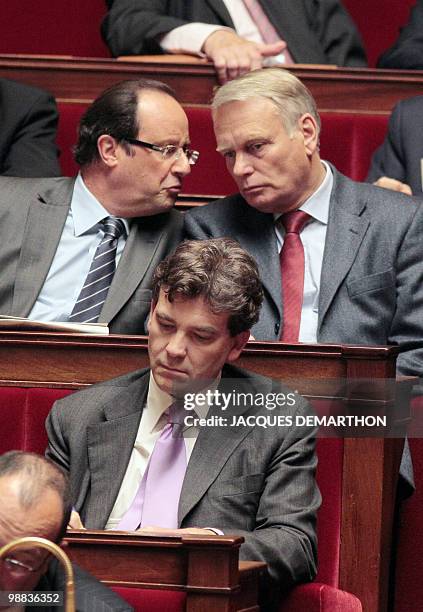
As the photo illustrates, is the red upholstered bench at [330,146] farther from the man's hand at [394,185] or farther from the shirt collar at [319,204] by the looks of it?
the shirt collar at [319,204]

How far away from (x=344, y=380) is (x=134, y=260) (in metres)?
0.44

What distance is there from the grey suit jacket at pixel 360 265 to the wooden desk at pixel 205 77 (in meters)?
0.46

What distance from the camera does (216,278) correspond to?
126cm

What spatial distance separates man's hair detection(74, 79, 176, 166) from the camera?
5.90ft

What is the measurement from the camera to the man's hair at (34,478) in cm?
90

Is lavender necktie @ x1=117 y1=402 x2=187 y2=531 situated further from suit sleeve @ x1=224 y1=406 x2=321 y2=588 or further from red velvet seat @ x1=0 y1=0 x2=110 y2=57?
red velvet seat @ x1=0 y1=0 x2=110 y2=57

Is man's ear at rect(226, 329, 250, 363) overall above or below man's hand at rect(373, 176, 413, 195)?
below

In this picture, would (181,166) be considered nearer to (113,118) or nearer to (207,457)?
(113,118)

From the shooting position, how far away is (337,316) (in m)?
1.59

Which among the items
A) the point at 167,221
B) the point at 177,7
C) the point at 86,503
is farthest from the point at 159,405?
the point at 177,7

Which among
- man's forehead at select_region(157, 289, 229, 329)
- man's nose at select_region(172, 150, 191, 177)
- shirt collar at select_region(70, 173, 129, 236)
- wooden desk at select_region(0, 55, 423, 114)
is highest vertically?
wooden desk at select_region(0, 55, 423, 114)

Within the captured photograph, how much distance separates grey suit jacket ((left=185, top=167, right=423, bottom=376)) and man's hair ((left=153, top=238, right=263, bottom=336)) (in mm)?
318

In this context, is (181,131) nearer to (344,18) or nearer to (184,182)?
(184,182)

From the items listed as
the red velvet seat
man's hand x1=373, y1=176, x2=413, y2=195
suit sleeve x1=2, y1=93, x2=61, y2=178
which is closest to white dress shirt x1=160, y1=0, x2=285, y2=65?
suit sleeve x1=2, y1=93, x2=61, y2=178
